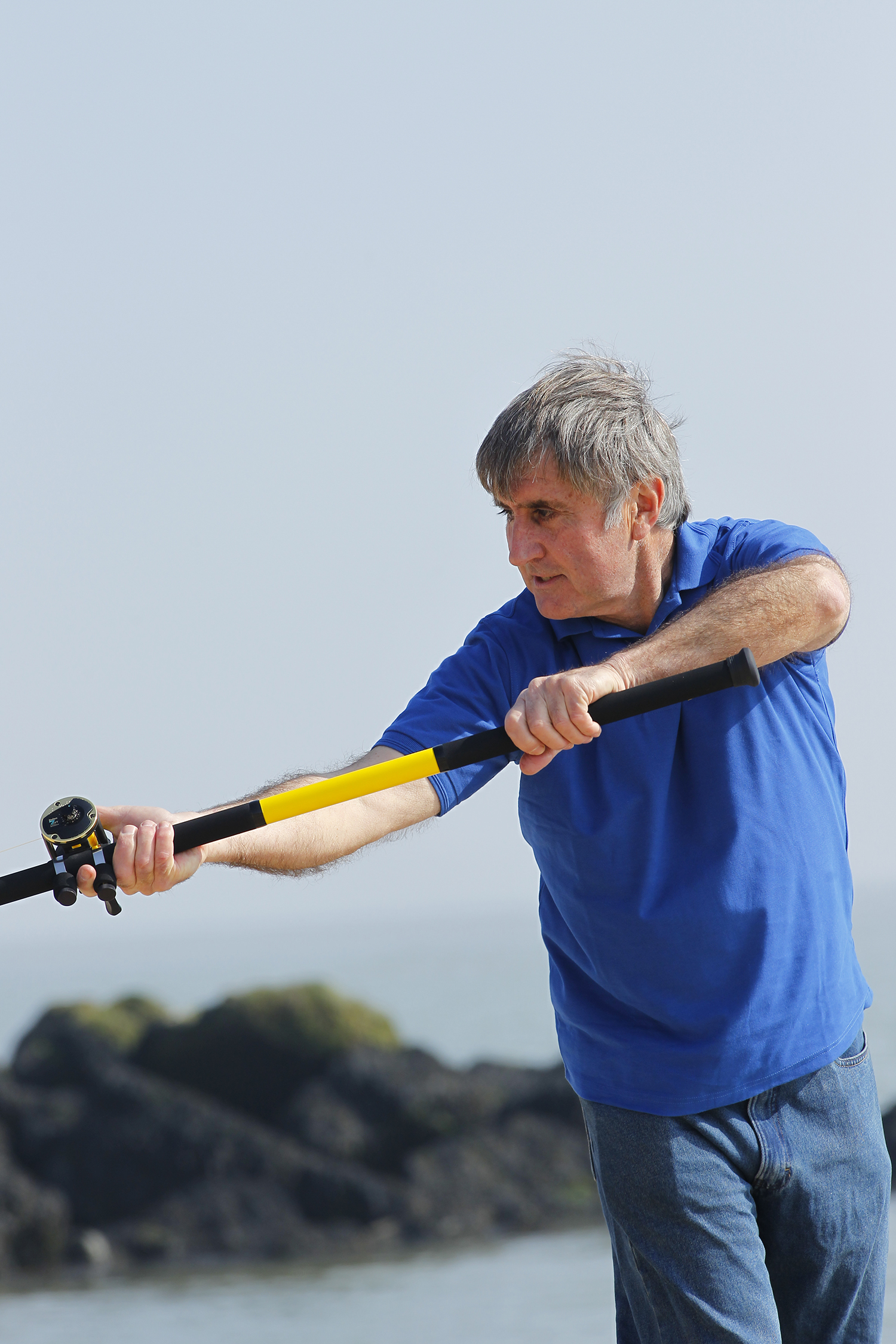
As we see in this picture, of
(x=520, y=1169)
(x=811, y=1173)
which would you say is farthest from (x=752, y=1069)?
(x=520, y=1169)

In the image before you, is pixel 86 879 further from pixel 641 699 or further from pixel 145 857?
pixel 641 699

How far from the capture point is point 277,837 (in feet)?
7.48

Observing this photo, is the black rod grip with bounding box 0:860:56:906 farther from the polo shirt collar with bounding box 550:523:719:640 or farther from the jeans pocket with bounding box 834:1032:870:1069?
the jeans pocket with bounding box 834:1032:870:1069

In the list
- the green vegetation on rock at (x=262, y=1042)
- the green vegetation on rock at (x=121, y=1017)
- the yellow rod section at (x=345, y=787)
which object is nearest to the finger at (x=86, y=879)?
the yellow rod section at (x=345, y=787)

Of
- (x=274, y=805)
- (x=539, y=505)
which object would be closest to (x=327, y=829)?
(x=274, y=805)

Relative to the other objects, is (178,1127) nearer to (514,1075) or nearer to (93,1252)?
(93,1252)

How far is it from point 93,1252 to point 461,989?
76.8ft

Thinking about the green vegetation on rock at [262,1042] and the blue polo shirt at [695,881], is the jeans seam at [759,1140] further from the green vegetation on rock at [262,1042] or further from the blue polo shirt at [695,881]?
the green vegetation on rock at [262,1042]

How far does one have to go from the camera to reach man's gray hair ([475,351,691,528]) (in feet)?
7.72

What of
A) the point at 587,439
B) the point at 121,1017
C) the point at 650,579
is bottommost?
the point at 121,1017

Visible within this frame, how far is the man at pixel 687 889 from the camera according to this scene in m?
2.23

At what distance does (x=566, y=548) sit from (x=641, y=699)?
1.46 ft

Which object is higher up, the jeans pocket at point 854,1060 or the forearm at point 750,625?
the forearm at point 750,625

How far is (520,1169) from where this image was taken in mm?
9227
